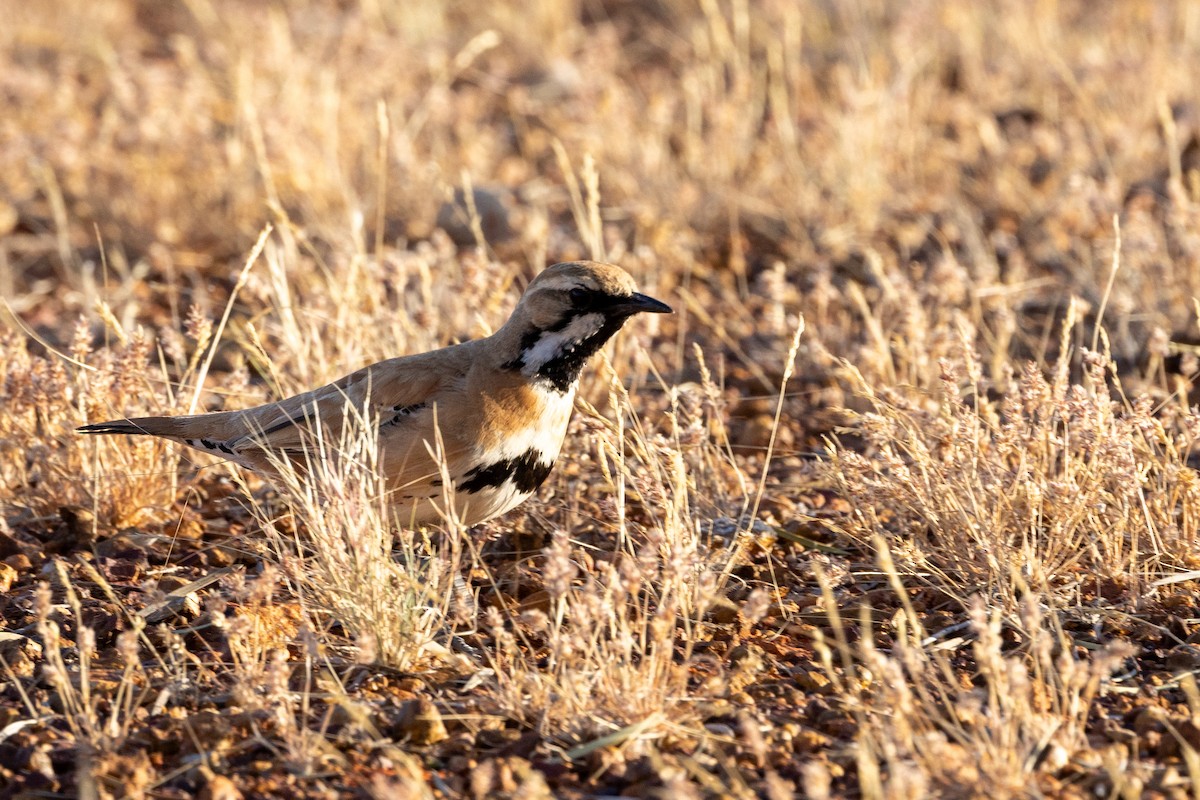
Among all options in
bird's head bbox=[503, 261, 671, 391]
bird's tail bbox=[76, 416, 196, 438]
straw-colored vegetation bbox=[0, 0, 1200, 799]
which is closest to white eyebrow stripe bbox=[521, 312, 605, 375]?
bird's head bbox=[503, 261, 671, 391]

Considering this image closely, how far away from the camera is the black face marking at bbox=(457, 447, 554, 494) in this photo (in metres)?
4.57

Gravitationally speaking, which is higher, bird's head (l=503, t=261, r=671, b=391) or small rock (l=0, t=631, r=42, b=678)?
bird's head (l=503, t=261, r=671, b=391)

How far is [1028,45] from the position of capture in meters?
9.70

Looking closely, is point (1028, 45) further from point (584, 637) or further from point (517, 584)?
point (584, 637)

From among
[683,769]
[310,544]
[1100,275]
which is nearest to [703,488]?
[310,544]

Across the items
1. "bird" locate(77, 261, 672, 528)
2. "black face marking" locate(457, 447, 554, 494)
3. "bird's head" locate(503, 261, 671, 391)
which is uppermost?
"bird's head" locate(503, 261, 671, 391)

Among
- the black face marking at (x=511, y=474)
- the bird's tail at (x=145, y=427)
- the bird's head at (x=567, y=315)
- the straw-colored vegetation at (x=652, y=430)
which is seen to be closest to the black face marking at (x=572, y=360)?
the bird's head at (x=567, y=315)

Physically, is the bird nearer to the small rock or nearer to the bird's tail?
the bird's tail

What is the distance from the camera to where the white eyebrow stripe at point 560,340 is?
478 cm

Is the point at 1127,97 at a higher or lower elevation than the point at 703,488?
higher

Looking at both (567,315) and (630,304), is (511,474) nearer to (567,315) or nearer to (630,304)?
(567,315)

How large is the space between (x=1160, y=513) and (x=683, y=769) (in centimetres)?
180

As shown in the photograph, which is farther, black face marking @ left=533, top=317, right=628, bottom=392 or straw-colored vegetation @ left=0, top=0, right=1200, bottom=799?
black face marking @ left=533, top=317, right=628, bottom=392

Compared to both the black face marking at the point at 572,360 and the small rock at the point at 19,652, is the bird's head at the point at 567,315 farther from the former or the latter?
the small rock at the point at 19,652
